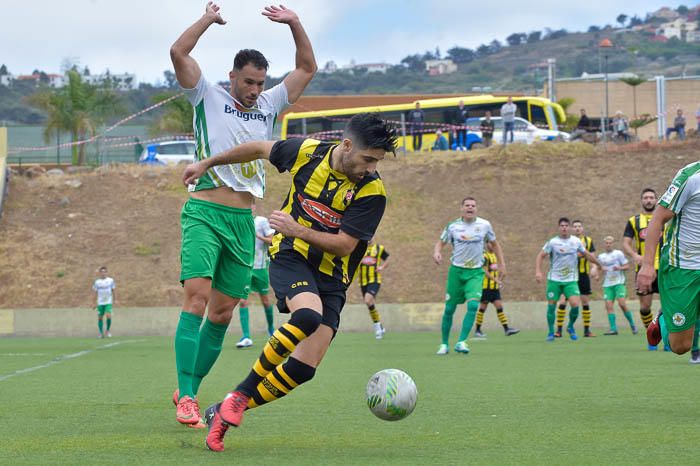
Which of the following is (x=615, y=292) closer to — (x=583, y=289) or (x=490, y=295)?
(x=583, y=289)

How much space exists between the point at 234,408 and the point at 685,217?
398cm

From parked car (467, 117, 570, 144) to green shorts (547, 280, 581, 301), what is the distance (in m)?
18.6

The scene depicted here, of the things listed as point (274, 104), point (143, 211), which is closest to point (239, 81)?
point (274, 104)

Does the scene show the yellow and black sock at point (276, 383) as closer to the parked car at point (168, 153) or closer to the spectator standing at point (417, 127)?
the spectator standing at point (417, 127)

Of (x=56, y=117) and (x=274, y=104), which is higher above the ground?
(x=56, y=117)

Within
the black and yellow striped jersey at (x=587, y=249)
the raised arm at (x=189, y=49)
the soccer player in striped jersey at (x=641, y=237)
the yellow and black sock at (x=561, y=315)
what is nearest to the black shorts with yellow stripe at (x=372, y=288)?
the yellow and black sock at (x=561, y=315)

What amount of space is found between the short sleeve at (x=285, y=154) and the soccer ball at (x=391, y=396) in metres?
1.41

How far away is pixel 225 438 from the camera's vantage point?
6.68 meters

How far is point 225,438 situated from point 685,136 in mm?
33324

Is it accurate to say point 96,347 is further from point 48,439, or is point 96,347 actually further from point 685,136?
point 685,136

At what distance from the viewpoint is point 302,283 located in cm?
650

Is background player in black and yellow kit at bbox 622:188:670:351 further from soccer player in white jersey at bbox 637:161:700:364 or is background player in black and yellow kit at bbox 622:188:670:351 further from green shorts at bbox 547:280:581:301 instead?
soccer player in white jersey at bbox 637:161:700:364

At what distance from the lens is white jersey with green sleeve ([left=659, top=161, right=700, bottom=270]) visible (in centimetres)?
812

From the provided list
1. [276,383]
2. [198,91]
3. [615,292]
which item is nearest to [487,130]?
[615,292]
